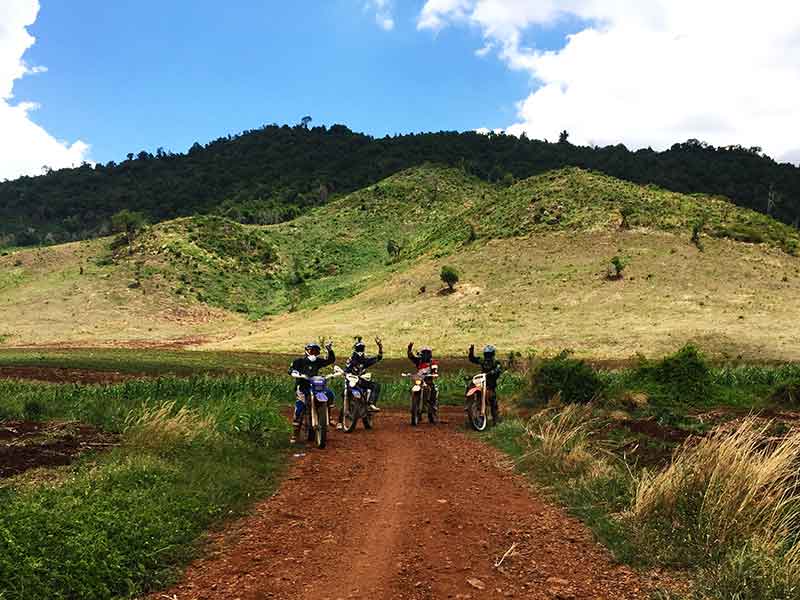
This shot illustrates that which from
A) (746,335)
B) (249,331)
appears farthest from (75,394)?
(249,331)

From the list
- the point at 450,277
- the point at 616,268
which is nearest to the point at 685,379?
the point at 616,268

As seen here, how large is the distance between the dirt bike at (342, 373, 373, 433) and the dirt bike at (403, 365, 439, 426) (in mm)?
1533

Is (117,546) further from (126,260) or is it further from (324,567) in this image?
(126,260)

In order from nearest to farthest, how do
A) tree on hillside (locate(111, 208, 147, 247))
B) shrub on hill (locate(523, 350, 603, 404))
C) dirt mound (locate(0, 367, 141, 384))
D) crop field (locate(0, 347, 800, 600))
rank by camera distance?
1. crop field (locate(0, 347, 800, 600))
2. shrub on hill (locate(523, 350, 603, 404))
3. dirt mound (locate(0, 367, 141, 384))
4. tree on hillside (locate(111, 208, 147, 247))

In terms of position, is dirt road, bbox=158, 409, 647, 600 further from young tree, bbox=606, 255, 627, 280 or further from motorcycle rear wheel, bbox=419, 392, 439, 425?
young tree, bbox=606, 255, 627, 280

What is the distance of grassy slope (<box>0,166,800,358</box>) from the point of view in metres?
51.6

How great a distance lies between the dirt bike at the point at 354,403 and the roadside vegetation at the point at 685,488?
138 inches

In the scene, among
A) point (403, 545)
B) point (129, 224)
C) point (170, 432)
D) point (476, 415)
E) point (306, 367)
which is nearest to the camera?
point (403, 545)

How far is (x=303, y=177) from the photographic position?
6811 inches

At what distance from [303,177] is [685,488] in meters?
173

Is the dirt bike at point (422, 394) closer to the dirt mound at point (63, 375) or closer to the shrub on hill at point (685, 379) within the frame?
the shrub on hill at point (685, 379)

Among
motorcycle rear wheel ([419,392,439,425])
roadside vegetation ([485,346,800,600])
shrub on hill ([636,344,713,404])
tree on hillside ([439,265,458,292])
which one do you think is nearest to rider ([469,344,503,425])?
roadside vegetation ([485,346,800,600])

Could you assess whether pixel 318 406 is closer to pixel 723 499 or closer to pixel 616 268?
pixel 723 499

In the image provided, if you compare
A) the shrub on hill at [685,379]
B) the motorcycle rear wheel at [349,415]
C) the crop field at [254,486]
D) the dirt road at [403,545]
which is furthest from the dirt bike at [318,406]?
the shrub on hill at [685,379]
